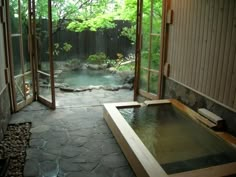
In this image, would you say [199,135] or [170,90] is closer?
[199,135]

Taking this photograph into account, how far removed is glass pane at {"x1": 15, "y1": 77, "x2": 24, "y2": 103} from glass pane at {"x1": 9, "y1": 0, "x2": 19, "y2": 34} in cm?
79

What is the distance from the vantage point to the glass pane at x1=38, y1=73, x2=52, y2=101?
4644mm

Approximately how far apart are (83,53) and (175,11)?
19.5ft

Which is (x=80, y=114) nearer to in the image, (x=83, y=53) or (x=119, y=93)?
(x=119, y=93)

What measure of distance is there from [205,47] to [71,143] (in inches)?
83.7

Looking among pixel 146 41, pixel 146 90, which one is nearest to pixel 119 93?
pixel 146 90

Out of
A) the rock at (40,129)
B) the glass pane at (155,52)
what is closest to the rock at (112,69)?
the glass pane at (155,52)

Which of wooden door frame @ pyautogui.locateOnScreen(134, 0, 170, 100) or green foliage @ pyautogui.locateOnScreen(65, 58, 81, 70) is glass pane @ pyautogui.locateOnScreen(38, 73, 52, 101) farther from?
green foliage @ pyautogui.locateOnScreen(65, 58, 81, 70)

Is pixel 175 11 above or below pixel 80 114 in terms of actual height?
above

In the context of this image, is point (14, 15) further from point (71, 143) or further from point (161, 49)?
point (161, 49)

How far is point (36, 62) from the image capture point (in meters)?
4.66

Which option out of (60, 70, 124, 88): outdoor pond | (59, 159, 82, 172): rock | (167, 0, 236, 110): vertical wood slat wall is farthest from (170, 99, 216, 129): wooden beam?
(60, 70, 124, 88): outdoor pond

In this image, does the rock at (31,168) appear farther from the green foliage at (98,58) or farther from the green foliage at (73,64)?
the green foliage at (98,58)

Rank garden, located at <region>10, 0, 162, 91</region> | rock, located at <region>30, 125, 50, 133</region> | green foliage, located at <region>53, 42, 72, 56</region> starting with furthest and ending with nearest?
green foliage, located at <region>53, 42, 72, 56</region> → garden, located at <region>10, 0, 162, 91</region> → rock, located at <region>30, 125, 50, 133</region>
